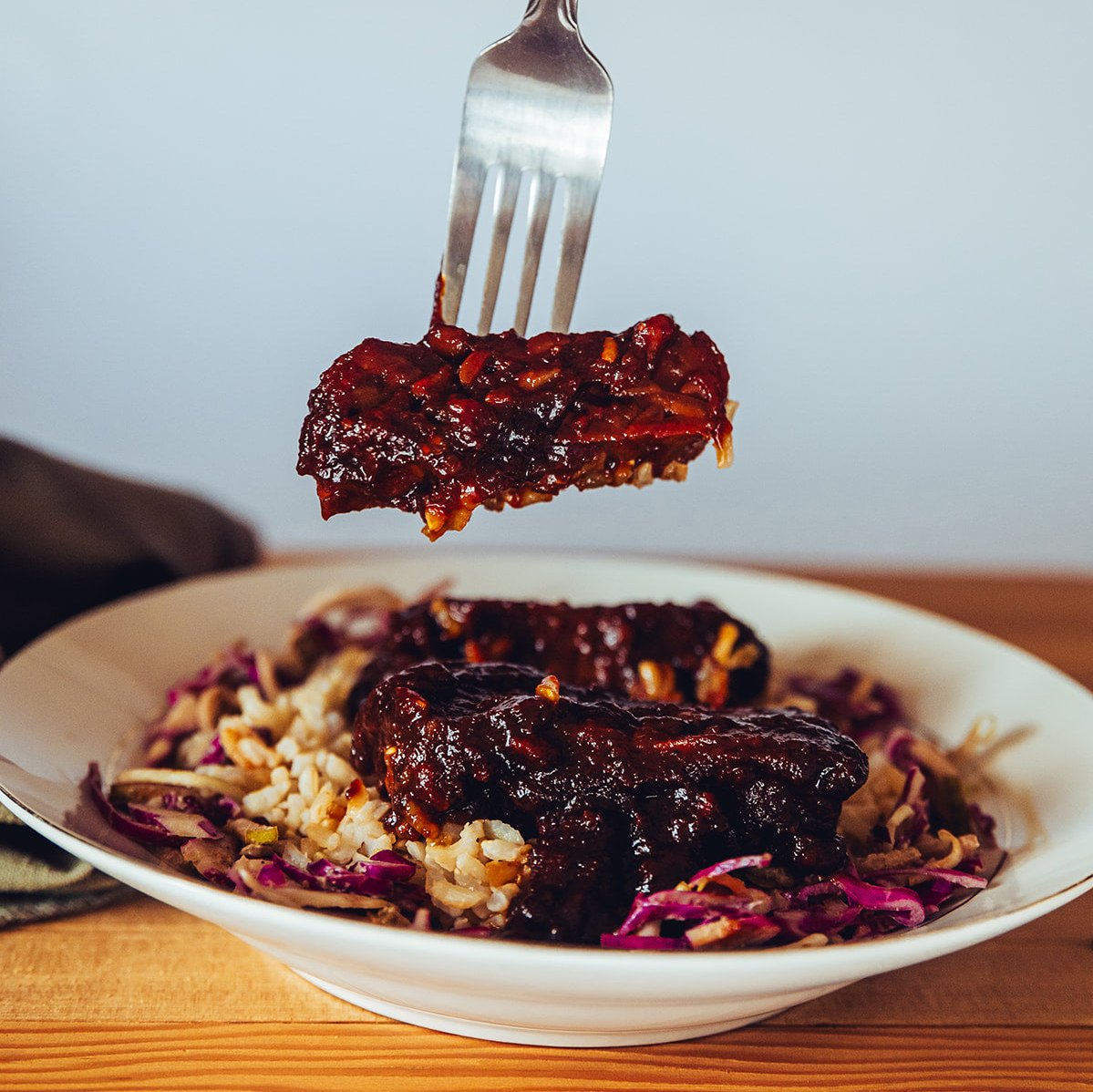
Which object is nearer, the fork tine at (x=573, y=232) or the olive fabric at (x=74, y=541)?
the fork tine at (x=573, y=232)

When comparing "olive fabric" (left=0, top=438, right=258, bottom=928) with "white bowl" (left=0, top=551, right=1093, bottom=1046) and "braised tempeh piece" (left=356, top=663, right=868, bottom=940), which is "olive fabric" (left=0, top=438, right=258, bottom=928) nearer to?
"white bowl" (left=0, top=551, right=1093, bottom=1046)

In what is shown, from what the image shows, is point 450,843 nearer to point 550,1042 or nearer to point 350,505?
point 550,1042

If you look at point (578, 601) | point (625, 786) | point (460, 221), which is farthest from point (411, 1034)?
point (578, 601)

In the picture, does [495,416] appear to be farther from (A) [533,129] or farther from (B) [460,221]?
(A) [533,129]

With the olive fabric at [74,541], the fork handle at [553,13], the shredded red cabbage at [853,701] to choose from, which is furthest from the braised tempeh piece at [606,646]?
the fork handle at [553,13]

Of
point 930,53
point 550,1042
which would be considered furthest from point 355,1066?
point 930,53

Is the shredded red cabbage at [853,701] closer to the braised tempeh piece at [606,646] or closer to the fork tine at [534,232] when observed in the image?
the braised tempeh piece at [606,646]
